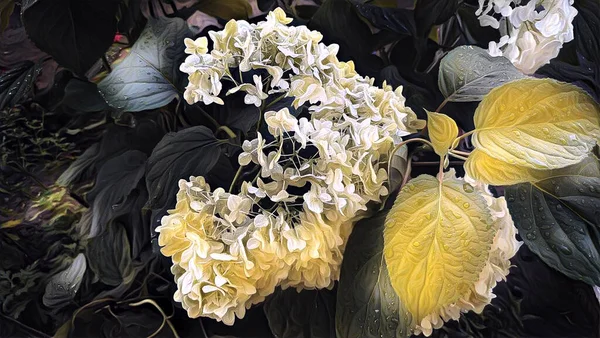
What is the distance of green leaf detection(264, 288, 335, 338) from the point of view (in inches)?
16.7

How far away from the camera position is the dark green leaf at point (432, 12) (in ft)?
1.40

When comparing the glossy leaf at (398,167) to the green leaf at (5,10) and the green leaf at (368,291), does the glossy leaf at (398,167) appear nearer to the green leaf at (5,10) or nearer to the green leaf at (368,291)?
the green leaf at (368,291)

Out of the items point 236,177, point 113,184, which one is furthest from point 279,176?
point 113,184

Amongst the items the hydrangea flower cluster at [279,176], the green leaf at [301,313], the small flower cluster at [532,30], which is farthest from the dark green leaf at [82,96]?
the small flower cluster at [532,30]

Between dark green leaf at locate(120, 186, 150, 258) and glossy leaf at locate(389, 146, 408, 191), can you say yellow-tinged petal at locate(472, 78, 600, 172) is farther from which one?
dark green leaf at locate(120, 186, 150, 258)

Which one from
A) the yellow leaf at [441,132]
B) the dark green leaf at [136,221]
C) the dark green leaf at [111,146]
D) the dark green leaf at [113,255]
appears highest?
the yellow leaf at [441,132]

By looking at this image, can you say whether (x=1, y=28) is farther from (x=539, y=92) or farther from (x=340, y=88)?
(x=539, y=92)

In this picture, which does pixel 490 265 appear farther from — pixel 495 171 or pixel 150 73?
pixel 150 73

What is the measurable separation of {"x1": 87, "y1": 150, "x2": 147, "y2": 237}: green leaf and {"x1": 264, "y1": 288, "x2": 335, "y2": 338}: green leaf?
0.51 feet

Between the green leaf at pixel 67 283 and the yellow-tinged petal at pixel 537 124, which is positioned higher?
the yellow-tinged petal at pixel 537 124

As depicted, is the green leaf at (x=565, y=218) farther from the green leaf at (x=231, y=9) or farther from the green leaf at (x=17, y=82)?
the green leaf at (x=17, y=82)

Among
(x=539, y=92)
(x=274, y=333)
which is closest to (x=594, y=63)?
(x=539, y=92)

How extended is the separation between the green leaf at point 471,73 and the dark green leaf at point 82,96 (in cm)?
29

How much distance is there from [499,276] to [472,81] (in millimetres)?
163
